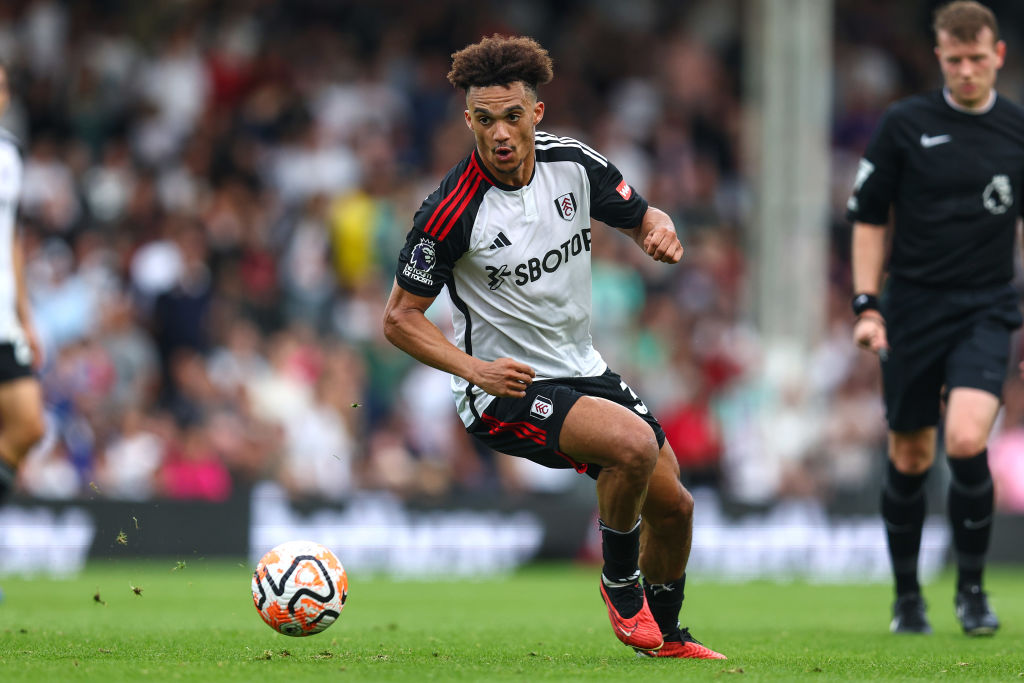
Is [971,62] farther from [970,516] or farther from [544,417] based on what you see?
[544,417]

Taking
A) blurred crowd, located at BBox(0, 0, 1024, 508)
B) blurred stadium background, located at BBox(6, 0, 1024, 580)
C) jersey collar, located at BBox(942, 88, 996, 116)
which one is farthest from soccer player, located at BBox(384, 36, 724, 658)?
blurred crowd, located at BBox(0, 0, 1024, 508)

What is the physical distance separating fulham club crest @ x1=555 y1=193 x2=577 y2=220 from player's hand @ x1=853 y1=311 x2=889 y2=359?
5.59ft

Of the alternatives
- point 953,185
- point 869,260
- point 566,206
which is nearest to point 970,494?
point 869,260

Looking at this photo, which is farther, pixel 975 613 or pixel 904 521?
pixel 904 521

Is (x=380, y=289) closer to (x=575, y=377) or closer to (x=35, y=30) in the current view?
(x=35, y=30)

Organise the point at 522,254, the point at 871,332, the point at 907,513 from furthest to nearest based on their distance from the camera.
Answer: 1. the point at 907,513
2. the point at 871,332
3. the point at 522,254

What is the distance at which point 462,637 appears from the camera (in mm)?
7297

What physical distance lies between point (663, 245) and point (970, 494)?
98.9 inches

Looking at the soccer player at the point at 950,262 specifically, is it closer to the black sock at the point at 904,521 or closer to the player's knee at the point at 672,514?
the black sock at the point at 904,521

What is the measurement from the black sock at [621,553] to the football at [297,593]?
3.60 ft

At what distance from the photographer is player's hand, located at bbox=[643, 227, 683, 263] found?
238 inches

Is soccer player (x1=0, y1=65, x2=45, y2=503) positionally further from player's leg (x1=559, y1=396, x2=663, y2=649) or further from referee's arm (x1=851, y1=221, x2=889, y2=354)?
referee's arm (x1=851, y1=221, x2=889, y2=354)

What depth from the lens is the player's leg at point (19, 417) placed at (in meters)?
8.19

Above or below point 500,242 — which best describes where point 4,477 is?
below
